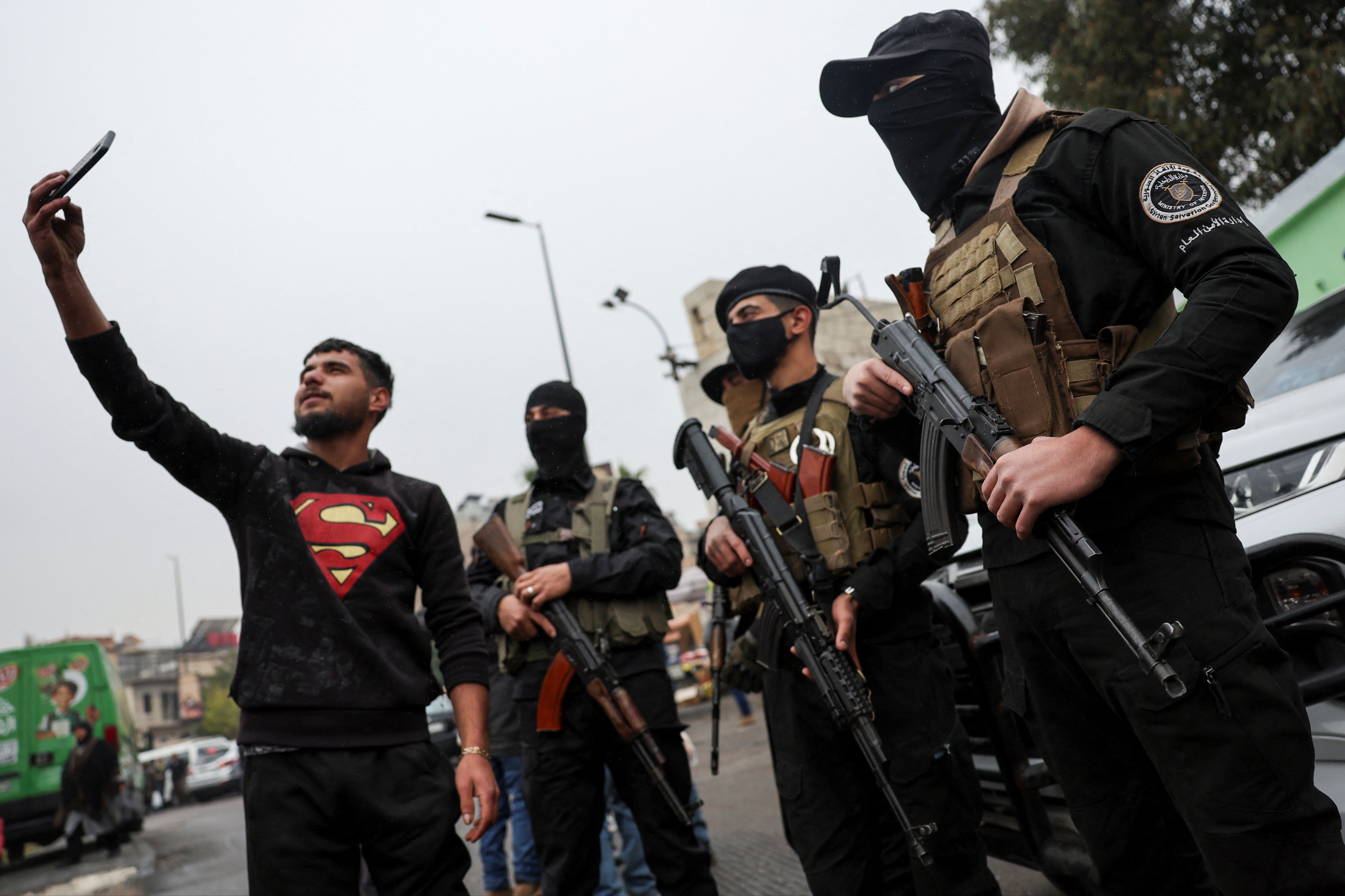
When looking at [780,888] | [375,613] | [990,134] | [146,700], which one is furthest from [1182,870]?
[146,700]

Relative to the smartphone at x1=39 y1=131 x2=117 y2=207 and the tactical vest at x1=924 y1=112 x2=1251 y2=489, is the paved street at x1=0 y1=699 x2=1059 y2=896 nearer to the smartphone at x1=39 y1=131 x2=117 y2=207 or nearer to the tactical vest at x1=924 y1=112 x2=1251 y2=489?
the tactical vest at x1=924 y1=112 x2=1251 y2=489

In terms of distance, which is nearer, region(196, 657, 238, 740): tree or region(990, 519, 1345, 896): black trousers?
region(990, 519, 1345, 896): black trousers

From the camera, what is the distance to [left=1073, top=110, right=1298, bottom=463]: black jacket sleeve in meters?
1.39

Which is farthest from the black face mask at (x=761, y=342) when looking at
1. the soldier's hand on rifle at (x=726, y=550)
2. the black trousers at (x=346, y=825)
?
the black trousers at (x=346, y=825)

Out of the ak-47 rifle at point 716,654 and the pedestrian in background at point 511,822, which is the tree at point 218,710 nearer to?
the pedestrian in background at point 511,822

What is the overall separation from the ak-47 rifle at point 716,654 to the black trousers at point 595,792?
0.69 feet

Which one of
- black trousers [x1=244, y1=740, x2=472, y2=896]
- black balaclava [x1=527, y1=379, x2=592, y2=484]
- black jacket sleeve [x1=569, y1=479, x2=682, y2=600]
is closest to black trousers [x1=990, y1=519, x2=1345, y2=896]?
black trousers [x1=244, y1=740, x2=472, y2=896]

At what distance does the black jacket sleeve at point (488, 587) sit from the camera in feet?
11.9

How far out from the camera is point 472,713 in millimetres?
2592

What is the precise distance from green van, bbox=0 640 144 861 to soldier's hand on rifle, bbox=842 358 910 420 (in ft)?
40.6

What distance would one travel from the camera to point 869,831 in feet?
8.43

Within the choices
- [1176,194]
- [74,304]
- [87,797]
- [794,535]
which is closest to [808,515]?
[794,535]

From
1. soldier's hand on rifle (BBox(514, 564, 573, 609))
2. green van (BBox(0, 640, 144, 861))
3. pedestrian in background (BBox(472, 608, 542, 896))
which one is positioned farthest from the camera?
green van (BBox(0, 640, 144, 861))

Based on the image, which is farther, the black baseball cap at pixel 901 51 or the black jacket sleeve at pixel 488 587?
the black jacket sleeve at pixel 488 587
